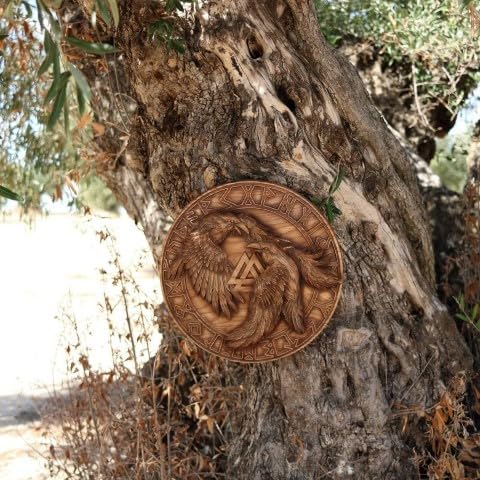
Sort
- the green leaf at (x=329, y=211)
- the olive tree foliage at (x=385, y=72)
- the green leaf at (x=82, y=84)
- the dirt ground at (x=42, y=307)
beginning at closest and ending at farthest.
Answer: the green leaf at (x=82, y=84)
the green leaf at (x=329, y=211)
the olive tree foliage at (x=385, y=72)
the dirt ground at (x=42, y=307)

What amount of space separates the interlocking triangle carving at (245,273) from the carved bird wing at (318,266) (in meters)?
0.17

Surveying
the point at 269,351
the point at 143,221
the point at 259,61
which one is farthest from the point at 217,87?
the point at 143,221

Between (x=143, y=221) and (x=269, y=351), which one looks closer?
(x=269, y=351)

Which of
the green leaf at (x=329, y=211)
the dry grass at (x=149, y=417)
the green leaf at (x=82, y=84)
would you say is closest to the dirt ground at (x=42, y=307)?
the dry grass at (x=149, y=417)

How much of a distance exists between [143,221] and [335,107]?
1.85 metres

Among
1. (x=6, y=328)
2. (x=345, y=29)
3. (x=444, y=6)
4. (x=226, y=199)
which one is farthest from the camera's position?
(x=6, y=328)

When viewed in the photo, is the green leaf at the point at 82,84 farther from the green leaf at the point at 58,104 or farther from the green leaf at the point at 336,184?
the green leaf at the point at 336,184

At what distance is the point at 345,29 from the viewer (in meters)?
6.13

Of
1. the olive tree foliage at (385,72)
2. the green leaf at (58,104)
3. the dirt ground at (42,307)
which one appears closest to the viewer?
the green leaf at (58,104)

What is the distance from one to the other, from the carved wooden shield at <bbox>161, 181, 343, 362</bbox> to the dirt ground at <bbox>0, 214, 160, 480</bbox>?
89 centimetres

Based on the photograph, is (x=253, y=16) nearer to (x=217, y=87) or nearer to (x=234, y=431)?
(x=217, y=87)

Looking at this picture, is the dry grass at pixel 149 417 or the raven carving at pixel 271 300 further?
the dry grass at pixel 149 417

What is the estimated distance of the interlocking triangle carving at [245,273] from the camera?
11.7 feet

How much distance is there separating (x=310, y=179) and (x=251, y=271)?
0.55 m
